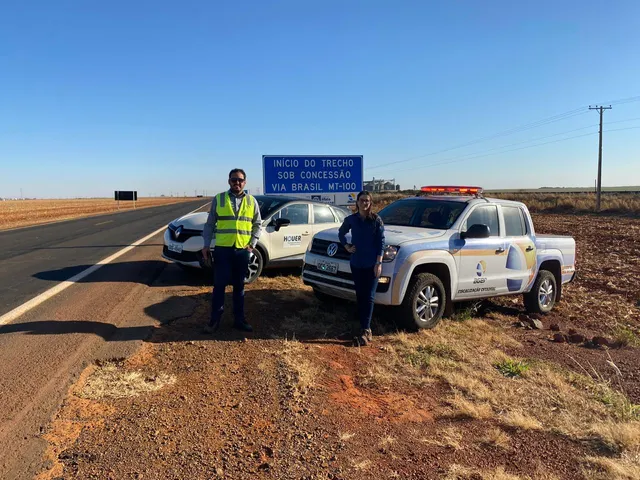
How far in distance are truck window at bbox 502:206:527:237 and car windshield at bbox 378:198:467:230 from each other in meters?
0.88

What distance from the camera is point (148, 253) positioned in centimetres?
1284

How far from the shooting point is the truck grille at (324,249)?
6312 millimetres

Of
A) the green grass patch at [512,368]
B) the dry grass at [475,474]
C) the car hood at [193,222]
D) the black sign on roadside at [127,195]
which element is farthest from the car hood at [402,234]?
the black sign on roadside at [127,195]

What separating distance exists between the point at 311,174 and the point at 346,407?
437 inches

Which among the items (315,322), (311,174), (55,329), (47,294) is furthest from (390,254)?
(311,174)

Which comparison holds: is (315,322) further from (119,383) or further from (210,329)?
(119,383)

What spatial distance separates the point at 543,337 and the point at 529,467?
13.2ft

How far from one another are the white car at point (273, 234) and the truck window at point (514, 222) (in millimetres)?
3750

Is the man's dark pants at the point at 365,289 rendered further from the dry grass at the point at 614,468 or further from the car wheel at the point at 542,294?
the car wheel at the point at 542,294

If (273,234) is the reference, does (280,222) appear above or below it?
above

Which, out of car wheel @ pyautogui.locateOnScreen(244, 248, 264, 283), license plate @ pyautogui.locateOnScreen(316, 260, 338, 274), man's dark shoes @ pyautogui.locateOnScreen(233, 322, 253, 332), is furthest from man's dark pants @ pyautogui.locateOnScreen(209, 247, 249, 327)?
car wheel @ pyautogui.locateOnScreen(244, 248, 264, 283)

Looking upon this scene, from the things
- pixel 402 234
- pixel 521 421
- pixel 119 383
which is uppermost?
pixel 402 234

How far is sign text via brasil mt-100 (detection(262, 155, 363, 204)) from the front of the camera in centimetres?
1409

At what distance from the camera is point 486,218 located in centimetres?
713
